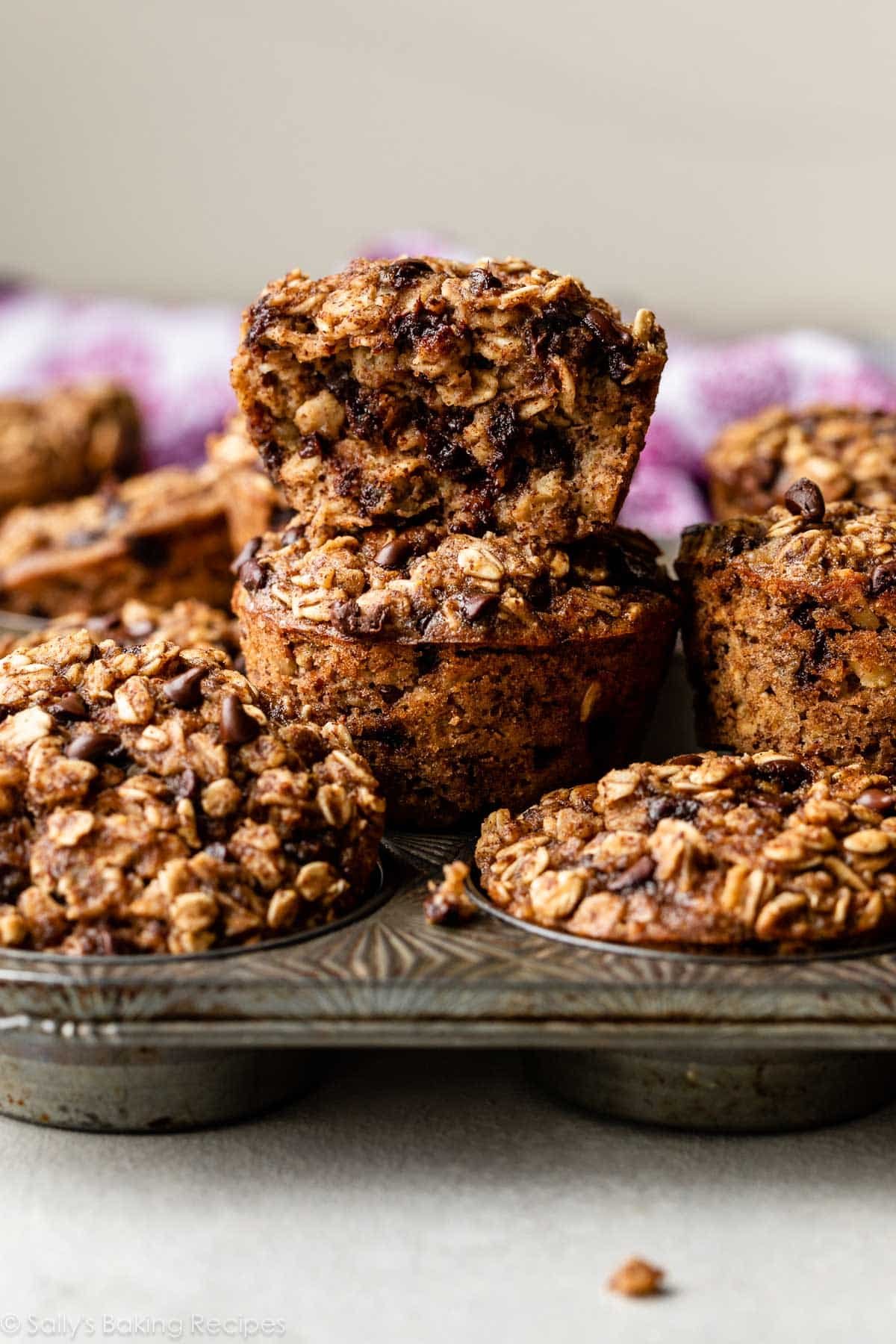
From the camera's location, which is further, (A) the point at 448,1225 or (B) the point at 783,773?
(B) the point at 783,773

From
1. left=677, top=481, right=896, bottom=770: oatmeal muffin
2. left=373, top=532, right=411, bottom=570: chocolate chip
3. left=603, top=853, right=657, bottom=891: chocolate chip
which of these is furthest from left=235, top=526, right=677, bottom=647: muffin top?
left=603, top=853, right=657, bottom=891: chocolate chip

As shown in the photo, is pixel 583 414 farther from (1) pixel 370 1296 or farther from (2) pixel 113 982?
(1) pixel 370 1296

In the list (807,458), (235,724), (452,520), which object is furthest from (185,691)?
(807,458)

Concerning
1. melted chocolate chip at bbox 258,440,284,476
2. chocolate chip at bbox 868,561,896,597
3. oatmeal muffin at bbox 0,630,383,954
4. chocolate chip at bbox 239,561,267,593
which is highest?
melted chocolate chip at bbox 258,440,284,476

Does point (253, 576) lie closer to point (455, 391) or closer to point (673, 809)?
point (455, 391)

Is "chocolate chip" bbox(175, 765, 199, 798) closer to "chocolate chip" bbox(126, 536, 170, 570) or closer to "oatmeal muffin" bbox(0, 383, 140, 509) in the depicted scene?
"chocolate chip" bbox(126, 536, 170, 570)

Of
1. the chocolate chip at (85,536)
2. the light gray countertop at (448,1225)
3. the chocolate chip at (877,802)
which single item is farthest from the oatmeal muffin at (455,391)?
the chocolate chip at (85,536)
